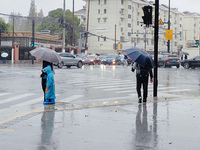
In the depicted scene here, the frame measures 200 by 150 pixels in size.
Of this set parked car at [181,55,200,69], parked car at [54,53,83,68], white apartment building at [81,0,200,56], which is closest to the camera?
parked car at [54,53,83,68]

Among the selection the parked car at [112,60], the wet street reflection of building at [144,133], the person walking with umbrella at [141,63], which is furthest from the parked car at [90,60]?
the wet street reflection of building at [144,133]

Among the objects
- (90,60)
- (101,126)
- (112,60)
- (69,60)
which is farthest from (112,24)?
(101,126)

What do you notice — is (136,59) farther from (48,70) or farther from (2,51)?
(2,51)

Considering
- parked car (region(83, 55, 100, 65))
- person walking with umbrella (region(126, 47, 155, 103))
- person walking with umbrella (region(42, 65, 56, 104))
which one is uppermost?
parked car (region(83, 55, 100, 65))

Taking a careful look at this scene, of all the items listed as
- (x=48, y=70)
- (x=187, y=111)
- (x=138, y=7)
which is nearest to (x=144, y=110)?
(x=187, y=111)

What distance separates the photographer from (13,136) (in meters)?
8.00

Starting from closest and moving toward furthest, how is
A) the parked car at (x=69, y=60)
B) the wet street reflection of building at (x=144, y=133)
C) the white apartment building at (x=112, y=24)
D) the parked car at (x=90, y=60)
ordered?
1. the wet street reflection of building at (x=144, y=133)
2. the parked car at (x=69, y=60)
3. the parked car at (x=90, y=60)
4. the white apartment building at (x=112, y=24)

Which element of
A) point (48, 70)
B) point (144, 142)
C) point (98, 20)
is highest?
point (98, 20)

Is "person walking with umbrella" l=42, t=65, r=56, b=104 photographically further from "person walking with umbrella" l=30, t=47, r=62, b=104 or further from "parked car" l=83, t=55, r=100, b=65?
"parked car" l=83, t=55, r=100, b=65

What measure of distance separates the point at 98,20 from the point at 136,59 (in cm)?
9302

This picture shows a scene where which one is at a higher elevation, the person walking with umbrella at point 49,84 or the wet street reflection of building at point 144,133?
the person walking with umbrella at point 49,84

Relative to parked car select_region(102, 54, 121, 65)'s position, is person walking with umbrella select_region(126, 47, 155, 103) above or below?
below

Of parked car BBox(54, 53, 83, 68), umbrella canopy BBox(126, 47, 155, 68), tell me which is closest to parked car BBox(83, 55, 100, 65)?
parked car BBox(54, 53, 83, 68)

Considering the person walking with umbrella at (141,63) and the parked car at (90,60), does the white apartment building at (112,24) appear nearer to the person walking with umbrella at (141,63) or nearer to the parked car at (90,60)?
the parked car at (90,60)
